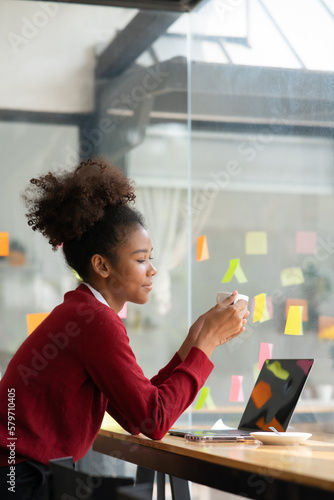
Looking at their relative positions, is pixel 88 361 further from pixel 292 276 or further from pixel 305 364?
pixel 292 276

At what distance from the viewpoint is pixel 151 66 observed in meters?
3.09

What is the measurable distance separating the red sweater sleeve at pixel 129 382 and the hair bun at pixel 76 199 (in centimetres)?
24

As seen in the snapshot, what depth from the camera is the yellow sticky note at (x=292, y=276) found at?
6.82 feet

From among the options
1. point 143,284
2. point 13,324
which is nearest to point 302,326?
point 143,284

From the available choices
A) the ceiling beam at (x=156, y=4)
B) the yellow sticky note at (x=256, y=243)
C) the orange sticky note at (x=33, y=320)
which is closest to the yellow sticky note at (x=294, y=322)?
the yellow sticky note at (x=256, y=243)

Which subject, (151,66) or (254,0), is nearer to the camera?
(254,0)

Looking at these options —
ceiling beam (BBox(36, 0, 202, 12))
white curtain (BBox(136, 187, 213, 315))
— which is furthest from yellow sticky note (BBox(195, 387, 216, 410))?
ceiling beam (BBox(36, 0, 202, 12))

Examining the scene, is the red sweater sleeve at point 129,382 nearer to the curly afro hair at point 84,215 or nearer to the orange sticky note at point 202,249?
the curly afro hair at point 84,215

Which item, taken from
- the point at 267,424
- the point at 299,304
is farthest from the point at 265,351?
the point at 267,424

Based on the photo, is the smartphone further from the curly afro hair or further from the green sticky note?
the curly afro hair

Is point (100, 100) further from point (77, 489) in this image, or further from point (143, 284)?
point (77, 489)

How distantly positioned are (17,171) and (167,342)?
3.02 feet

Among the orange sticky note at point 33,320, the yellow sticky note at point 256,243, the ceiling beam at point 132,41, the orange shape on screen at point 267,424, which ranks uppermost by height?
the ceiling beam at point 132,41

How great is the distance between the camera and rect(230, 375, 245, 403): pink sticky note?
8.12 ft
